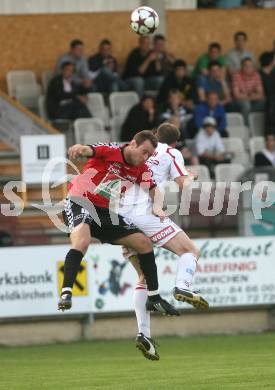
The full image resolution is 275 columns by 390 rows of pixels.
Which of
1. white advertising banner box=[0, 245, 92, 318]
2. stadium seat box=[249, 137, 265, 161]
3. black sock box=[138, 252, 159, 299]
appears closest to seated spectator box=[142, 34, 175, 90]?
stadium seat box=[249, 137, 265, 161]

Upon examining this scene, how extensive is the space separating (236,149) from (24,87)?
375 cm

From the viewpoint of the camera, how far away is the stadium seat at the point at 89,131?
19875 millimetres

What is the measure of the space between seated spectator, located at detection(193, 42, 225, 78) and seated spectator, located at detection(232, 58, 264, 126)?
0.39 m

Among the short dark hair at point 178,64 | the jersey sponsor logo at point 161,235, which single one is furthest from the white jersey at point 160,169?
the short dark hair at point 178,64

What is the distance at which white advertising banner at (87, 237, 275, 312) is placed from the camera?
17547 mm

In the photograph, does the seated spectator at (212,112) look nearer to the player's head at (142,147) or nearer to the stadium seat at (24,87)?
the stadium seat at (24,87)

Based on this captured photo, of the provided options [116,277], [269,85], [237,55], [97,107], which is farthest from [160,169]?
[237,55]

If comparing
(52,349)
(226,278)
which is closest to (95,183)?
(52,349)

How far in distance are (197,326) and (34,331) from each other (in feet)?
7.93

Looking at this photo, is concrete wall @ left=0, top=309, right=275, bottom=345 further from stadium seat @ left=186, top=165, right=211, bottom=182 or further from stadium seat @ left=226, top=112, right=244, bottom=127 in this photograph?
stadium seat @ left=226, top=112, right=244, bottom=127

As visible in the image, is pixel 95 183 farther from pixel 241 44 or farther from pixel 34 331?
pixel 241 44

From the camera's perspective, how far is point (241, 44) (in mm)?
22875

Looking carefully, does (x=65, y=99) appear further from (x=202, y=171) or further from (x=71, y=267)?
(x=71, y=267)

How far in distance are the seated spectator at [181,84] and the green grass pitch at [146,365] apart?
5021 mm
